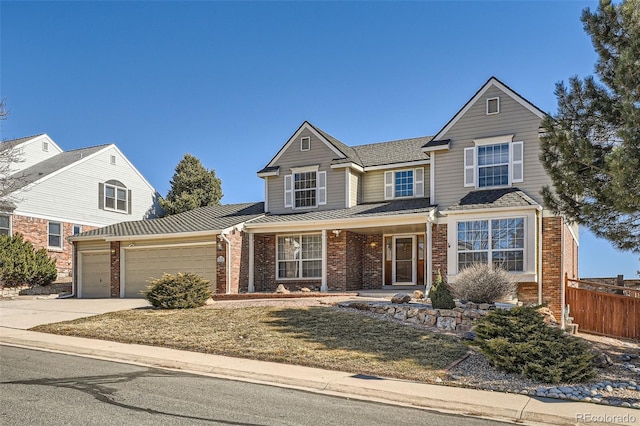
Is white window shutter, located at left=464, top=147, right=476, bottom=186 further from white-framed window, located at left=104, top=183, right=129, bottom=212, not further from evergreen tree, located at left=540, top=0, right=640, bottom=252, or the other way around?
white-framed window, located at left=104, top=183, right=129, bottom=212

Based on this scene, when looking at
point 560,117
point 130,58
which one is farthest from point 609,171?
point 130,58

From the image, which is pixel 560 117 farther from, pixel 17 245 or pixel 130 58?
pixel 17 245

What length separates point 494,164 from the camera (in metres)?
19.7

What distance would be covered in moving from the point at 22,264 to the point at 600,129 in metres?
24.5

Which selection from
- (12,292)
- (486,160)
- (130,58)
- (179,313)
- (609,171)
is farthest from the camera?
(12,292)

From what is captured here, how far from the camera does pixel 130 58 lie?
18.4 meters

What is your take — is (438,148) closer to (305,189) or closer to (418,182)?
(418,182)

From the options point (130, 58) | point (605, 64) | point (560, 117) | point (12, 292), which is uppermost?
point (130, 58)

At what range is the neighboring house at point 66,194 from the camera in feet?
91.1

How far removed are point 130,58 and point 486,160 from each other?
13.0 m

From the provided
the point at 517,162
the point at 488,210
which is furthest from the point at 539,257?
the point at 517,162

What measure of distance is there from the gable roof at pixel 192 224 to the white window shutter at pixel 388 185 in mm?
5671

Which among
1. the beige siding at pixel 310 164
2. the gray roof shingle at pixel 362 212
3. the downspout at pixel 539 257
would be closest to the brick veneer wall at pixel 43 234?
the beige siding at pixel 310 164

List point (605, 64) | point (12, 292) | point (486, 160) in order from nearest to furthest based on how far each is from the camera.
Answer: point (605, 64) → point (486, 160) → point (12, 292)
